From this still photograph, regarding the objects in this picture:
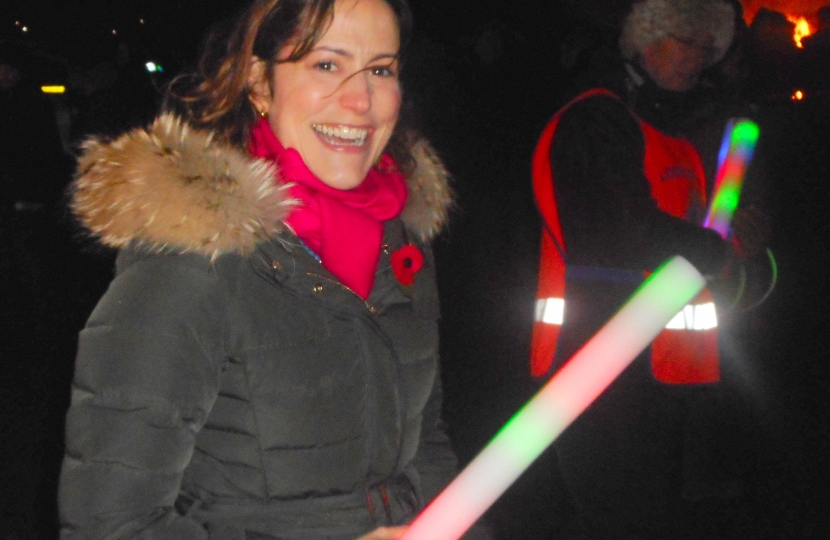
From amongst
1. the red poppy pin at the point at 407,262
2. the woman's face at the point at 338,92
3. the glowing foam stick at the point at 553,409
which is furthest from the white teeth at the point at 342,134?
the glowing foam stick at the point at 553,409

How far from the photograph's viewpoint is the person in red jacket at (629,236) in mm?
2428

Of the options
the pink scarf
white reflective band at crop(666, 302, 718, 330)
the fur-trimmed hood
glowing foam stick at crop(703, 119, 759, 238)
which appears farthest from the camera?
white reflective band at crop(666, 302, 718, 330)

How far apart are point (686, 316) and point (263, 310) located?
1762 millimetres

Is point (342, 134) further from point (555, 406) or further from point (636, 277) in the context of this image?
point (636, 277)

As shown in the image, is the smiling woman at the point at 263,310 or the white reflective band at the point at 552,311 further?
the white reflective band at the point at 552,311

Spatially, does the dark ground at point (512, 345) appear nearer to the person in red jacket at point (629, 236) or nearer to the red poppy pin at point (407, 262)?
the person in red jacket at point (629, 236)

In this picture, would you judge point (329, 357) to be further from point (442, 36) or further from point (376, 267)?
point (442, 36)

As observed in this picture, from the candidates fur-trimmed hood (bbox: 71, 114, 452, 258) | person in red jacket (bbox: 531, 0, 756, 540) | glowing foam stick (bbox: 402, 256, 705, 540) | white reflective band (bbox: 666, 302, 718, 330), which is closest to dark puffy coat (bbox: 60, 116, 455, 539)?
fur-trimmed hood (bbox: 71, 114, 452, 258)

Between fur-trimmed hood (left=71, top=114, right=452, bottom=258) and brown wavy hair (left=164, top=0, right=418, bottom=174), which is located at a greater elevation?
brown wavy hair (left=164, top=0, right=418, bottom=174)

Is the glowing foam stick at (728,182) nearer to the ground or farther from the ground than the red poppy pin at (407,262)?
farther from the ground

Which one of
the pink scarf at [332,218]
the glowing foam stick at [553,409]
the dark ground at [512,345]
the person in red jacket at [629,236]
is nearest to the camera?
the glowing foam stick at [553,409]

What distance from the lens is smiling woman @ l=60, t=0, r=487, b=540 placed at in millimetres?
1154

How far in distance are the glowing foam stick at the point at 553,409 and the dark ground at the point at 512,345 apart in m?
1.49

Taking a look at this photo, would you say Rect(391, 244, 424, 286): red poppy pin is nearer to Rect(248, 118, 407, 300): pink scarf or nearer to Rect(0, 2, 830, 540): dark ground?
→ Rect(248, 118, 407, 300): pink scarf
